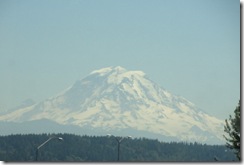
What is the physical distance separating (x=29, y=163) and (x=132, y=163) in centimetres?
526

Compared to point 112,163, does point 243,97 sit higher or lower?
higher

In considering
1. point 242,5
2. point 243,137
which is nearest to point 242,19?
point 242,5

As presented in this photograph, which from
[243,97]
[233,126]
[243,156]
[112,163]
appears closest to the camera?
[112,163]

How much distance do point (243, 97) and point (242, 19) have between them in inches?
184

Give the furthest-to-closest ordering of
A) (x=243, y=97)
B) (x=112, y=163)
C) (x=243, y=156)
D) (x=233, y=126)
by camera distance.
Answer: (x=233, y=126) < (x=243, y=97) < (x=243, y=156) < (x=112, y=163)

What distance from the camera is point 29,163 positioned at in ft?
108

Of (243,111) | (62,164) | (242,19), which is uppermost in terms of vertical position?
(242,19)

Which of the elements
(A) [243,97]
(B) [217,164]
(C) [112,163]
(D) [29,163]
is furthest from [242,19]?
(D) [29,163]

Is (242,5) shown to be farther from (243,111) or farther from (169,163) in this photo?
(169,163)

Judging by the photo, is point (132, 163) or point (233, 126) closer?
point (132, 163)

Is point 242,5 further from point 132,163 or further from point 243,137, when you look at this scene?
point 132,163

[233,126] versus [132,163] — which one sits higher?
[233,126]

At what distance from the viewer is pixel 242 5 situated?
3988 cm

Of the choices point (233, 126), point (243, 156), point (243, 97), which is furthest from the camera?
point (233, 126)
